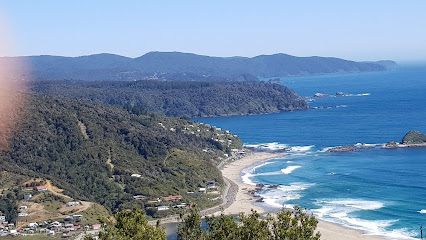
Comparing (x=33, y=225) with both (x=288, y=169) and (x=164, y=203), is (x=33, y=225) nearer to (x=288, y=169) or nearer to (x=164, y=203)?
(x=164, y=203)

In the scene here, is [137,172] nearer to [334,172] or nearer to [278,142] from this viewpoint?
[334,172]

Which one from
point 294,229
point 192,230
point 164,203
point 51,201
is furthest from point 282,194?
point 294,229

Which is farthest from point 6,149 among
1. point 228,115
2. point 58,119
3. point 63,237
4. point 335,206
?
point 228,115

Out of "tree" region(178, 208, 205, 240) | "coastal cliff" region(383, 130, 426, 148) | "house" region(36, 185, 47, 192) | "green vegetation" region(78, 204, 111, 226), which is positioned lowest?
"green vegetation" region(78, 204, 111, 226)

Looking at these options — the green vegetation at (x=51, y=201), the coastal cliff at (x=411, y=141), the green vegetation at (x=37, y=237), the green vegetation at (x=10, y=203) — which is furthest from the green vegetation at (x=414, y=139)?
the green vegetation at (x=10, y=203)

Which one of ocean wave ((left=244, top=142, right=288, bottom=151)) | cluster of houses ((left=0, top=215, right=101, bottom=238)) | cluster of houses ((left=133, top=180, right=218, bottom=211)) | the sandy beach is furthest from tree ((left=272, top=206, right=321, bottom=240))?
ocean wave ((left=244, top=142, right=288, bottom=151))

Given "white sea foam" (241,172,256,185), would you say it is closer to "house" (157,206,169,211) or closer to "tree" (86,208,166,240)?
"house" (157,206,169,211)
